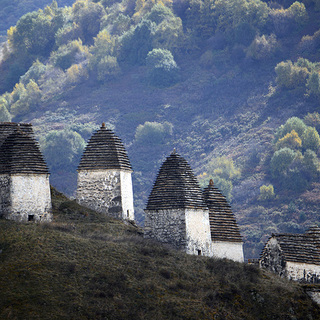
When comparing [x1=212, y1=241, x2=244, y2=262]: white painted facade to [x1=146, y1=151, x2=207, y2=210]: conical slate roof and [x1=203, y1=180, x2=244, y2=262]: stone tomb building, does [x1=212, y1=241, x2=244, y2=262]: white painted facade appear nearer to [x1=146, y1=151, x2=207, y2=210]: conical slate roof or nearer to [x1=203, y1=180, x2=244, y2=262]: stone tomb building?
[x1=203, y1=180, x2=244, y2=262]: stone tomb building

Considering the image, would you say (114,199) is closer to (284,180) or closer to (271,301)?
(271,301)

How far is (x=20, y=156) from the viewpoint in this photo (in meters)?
72.2

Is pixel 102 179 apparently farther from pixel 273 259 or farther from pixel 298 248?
pixel 298 248

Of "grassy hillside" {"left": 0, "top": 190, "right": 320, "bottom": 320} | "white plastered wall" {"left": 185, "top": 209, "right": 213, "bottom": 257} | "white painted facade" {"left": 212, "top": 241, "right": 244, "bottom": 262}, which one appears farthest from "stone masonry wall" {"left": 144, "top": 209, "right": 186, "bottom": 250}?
"white painted facade" {"left": 212, "top": 241, "right": 244, "bottom": 262}

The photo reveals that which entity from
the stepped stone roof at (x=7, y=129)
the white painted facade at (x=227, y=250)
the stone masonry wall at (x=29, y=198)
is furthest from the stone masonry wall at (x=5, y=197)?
the white painted facade at (x=227, y=250)

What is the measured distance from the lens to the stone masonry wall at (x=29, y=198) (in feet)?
234

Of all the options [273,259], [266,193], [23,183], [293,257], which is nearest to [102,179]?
[23,183]

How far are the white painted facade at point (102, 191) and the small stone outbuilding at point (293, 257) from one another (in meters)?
13.5

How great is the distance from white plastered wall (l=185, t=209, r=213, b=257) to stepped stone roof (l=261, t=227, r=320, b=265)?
5.30 metres

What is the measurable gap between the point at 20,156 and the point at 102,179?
36.5 feet

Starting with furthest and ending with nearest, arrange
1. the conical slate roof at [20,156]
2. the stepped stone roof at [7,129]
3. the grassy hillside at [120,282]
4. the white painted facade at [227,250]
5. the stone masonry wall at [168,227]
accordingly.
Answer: the stepped stone roof at [7,129] → the white painted facade at [227,250] → the conical slate roof at [20,156] → the stone masonry wall at [168,227] → the grassy hillside at [120,282]

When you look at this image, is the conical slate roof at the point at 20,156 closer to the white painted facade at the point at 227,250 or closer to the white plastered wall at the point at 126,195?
the white plastered wall at the point at 126,195

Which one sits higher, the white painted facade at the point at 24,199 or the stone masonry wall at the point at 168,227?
the white painted facade at the point at 24,199

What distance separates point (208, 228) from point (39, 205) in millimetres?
12264
